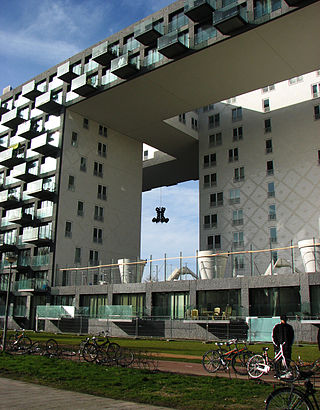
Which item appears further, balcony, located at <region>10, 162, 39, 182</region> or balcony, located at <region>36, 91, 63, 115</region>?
balcony, located at <region>10, 162, 39, 182</region>

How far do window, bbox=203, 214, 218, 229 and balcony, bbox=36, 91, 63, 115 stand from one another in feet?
66.9

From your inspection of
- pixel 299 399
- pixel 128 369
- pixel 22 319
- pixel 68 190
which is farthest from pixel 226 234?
pixel 299 399

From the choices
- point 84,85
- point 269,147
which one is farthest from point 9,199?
point 269,147

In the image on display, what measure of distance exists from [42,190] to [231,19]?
25.2m

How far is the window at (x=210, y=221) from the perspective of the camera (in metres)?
52.1

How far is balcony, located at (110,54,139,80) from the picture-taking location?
4234 centimetres

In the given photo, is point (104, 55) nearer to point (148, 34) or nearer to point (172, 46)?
point (148, 34)

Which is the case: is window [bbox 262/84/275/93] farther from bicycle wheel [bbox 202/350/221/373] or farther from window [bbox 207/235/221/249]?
bicycle wheel [bbox 202/350/221/373]

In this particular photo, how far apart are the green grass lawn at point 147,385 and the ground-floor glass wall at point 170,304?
2059cm

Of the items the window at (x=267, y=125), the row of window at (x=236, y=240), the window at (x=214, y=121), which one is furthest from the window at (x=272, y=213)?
the window at (x=214, y=121)

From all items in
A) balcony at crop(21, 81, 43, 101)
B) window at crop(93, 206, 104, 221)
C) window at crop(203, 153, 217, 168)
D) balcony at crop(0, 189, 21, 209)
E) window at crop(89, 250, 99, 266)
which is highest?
balcony at crop(21, 81, 43, 101)

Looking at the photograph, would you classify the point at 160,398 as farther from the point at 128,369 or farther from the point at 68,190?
the point at 68,190

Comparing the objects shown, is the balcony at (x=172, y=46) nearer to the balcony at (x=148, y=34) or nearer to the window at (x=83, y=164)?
the balcony at (x=148, y=34)

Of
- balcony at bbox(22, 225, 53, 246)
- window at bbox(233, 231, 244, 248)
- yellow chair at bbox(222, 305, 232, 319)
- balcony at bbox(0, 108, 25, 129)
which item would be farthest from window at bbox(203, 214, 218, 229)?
balcony at bbox(0, 108, 25, 129)
